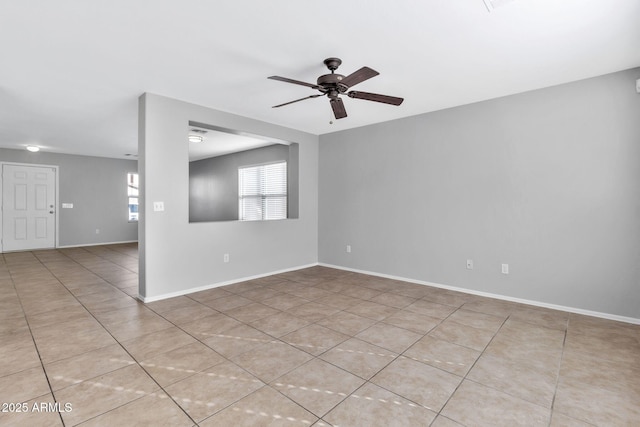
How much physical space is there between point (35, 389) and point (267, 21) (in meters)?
2.84

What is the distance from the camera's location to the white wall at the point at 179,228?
3533 millimetres

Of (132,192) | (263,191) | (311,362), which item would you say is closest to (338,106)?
(311,362)

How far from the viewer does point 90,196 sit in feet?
25.9

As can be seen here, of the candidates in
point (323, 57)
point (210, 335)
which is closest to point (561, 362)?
point (210, 335)

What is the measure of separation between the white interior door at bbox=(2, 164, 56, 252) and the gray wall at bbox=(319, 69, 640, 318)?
7.48 metres

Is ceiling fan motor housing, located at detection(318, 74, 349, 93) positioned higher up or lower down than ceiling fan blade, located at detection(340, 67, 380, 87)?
higher up

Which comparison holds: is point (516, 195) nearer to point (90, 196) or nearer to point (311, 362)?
point (311, 362)

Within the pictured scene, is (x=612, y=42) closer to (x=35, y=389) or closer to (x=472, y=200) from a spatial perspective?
(x=472, y=200)

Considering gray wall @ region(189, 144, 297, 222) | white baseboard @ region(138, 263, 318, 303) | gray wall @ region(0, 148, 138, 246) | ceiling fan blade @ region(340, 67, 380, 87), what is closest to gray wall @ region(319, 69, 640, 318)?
white baseboard @ region(138, 263, 318, 303)

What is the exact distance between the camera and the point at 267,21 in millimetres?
2152

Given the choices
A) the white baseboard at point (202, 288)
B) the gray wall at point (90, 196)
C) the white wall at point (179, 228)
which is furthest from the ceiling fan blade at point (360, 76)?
the gray wall at point (90, 196)

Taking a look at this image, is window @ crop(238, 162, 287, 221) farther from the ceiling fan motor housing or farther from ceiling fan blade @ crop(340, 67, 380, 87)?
ceiling fan blade @ crop(340, 67, 380, 87)

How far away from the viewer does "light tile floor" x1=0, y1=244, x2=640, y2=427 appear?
1679 mm

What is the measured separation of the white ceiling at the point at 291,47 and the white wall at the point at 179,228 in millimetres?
253
